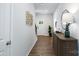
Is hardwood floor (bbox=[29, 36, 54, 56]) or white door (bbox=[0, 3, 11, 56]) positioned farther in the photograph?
hardwood floor (bbox=[29, 36, 54, 56])

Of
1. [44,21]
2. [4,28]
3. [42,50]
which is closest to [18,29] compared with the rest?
[4,28]

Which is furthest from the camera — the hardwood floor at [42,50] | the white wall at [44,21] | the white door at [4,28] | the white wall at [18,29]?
the white wall at [44,21]

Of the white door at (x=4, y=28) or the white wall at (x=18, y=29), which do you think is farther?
the white wall at (x=18, y=29)

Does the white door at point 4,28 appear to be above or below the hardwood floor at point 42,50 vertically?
Result: above

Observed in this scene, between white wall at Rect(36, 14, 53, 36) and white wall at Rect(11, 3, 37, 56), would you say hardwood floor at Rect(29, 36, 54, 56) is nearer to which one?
white wall at Rect(11, 3, 37, 56)

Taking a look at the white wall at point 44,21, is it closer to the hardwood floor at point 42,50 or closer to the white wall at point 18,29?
the hardwood floor at point 42,50

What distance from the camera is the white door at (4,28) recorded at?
5.88 feet

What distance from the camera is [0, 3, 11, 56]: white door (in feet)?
5.88

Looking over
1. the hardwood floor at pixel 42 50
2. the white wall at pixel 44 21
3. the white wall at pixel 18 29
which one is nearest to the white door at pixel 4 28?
the white wall at pixel 18 29

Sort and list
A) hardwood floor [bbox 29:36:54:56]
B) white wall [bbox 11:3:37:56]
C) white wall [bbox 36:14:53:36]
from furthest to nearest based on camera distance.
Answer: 1. white wall [bbox 36:14:53:36]
2. hardwood floor [bbox 29:36:54:56]
3. white wall [bbox 11:3:37:56]

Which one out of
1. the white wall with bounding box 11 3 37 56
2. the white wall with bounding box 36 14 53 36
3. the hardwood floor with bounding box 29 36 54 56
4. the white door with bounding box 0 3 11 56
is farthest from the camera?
the white wall with bounding box 36 14 53 36

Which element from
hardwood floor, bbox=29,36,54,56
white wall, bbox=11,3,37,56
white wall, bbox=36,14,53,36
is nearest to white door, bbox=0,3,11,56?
white wall, bbox=11,3,37,56

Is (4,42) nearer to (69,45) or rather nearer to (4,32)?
(4,32)

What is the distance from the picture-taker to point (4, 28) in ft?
6.19
